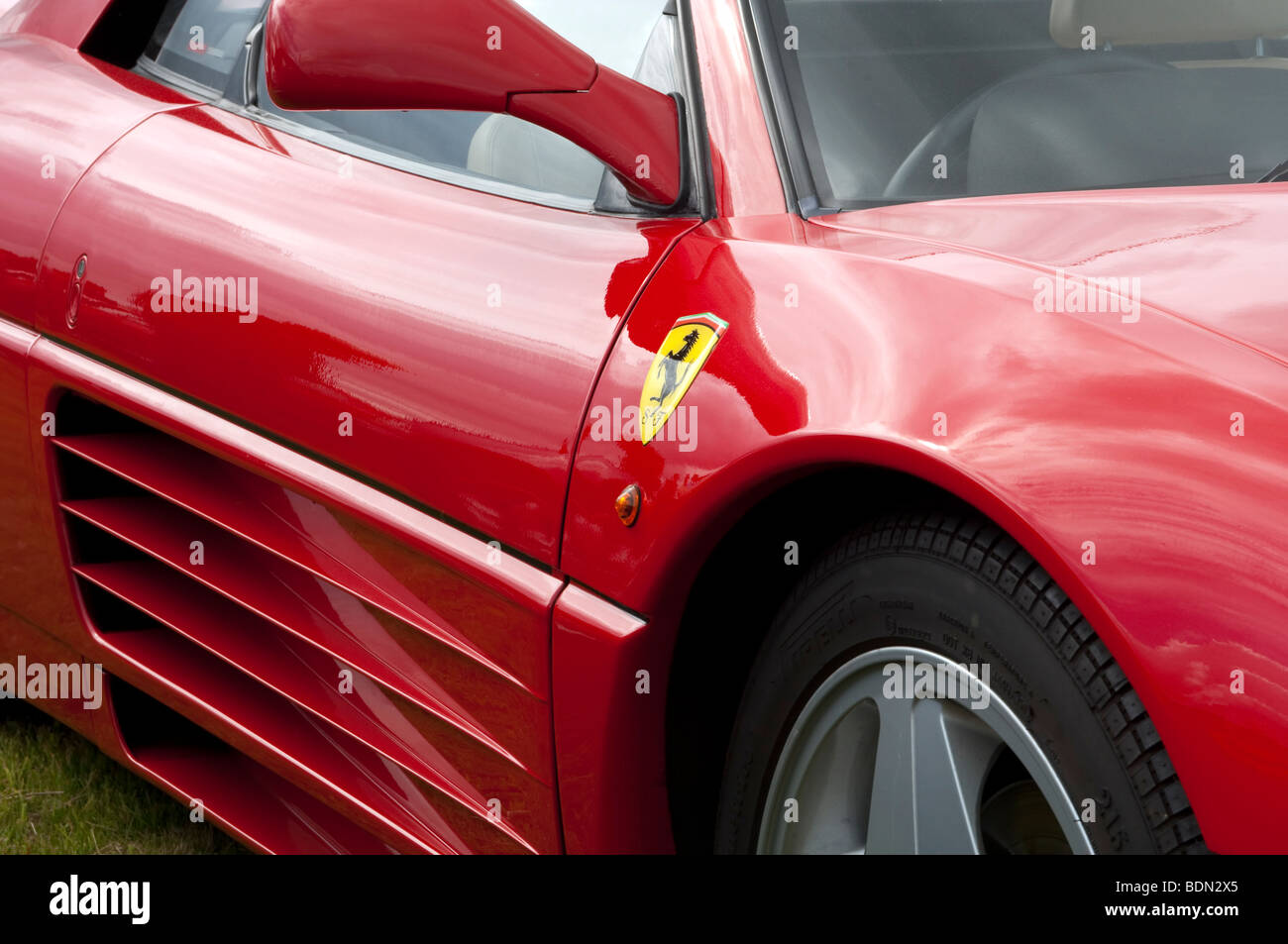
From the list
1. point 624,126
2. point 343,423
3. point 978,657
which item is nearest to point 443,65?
point 624,126

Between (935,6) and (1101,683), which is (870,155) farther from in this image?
(1101,683)

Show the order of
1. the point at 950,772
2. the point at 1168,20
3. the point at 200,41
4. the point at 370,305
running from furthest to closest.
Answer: the point at 200,41
the point at 1168,20
the point at 370,305
the point at 950,772

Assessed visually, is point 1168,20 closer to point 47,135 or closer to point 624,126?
point 624,126

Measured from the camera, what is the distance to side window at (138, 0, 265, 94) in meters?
2.31

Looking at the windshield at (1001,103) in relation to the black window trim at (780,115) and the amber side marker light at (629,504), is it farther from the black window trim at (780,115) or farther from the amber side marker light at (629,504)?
the amber side marker light at (629,504)

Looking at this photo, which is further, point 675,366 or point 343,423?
point 343,423

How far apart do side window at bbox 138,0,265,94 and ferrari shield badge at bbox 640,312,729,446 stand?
127cm

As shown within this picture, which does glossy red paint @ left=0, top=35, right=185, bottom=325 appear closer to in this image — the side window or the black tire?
the side window

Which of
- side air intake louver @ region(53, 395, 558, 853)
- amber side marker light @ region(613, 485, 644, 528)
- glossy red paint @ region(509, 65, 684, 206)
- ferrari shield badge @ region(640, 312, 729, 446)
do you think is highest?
glossy red paint @ region(509, 65, 684, 206)

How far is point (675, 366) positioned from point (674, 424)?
0.06 meters

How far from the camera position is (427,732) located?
1.66 metres

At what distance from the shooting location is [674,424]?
1338 millimetres

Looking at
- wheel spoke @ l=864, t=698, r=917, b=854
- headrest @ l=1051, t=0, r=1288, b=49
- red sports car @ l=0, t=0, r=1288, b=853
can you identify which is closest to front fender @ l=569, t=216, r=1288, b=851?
red sports car @ l=0, t=0, r=1288, b=853
